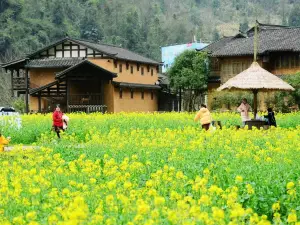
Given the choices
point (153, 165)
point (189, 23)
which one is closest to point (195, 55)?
point (153, 165)

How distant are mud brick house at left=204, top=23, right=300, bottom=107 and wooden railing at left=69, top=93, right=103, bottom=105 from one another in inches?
310

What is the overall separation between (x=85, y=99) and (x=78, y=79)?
1.38m

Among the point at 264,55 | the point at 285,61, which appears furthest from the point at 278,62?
the point at 264,55

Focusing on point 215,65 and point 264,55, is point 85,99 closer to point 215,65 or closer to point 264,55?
point 215,65

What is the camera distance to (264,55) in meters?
42.5

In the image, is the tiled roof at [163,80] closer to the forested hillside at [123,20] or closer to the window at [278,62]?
the window at [278,62]

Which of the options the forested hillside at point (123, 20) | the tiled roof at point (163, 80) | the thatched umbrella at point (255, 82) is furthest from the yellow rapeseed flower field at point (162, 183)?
the forested hillside at point (123, 20)

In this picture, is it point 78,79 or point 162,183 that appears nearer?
point 162,183

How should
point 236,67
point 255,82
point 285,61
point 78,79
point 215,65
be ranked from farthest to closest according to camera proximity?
point 215,65 < point 236,67 < point 78,79 < point 285,61 < point 255,82

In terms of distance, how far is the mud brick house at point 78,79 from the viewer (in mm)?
42250

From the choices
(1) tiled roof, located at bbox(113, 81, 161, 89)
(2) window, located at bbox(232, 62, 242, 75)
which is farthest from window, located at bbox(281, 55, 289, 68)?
(1) tiled roof, located at bbox(113, 81, 161, 89)

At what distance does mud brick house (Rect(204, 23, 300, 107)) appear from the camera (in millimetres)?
41688

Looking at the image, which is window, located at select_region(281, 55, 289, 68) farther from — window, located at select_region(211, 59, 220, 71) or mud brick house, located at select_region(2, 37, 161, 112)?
mud brick house, located at select_region(2, 37, 161, 112)

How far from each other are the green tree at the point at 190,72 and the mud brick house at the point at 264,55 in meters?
0.76
